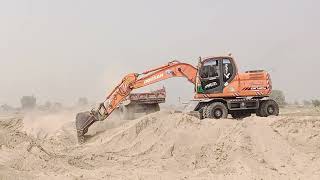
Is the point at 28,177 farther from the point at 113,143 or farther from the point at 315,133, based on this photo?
the point at 315,133

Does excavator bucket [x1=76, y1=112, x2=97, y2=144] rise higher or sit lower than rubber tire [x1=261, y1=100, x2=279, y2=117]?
lower

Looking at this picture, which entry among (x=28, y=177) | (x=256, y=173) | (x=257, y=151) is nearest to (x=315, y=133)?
(x=257, y=151)

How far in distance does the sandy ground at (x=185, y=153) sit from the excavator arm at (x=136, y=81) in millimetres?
1969

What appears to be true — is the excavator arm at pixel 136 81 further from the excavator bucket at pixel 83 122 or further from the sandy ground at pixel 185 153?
the sandy ground at pixel 185 153

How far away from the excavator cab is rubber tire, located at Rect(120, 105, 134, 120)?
369 cm

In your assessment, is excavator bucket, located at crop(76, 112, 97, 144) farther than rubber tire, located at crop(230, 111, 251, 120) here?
No

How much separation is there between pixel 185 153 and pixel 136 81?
6.12m

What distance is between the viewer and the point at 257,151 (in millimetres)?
12930

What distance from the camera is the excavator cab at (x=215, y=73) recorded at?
61.8 ft

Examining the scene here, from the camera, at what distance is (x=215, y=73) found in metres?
18.9

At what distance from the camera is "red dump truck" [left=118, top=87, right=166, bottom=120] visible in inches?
843

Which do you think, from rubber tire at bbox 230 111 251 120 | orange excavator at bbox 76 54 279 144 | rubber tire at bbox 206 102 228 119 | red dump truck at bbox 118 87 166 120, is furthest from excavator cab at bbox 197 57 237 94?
red dump truck at bbox 118 87 166 120

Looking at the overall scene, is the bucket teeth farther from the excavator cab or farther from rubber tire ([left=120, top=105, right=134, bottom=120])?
the excavator cab

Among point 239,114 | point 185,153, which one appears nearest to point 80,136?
point 239,114
